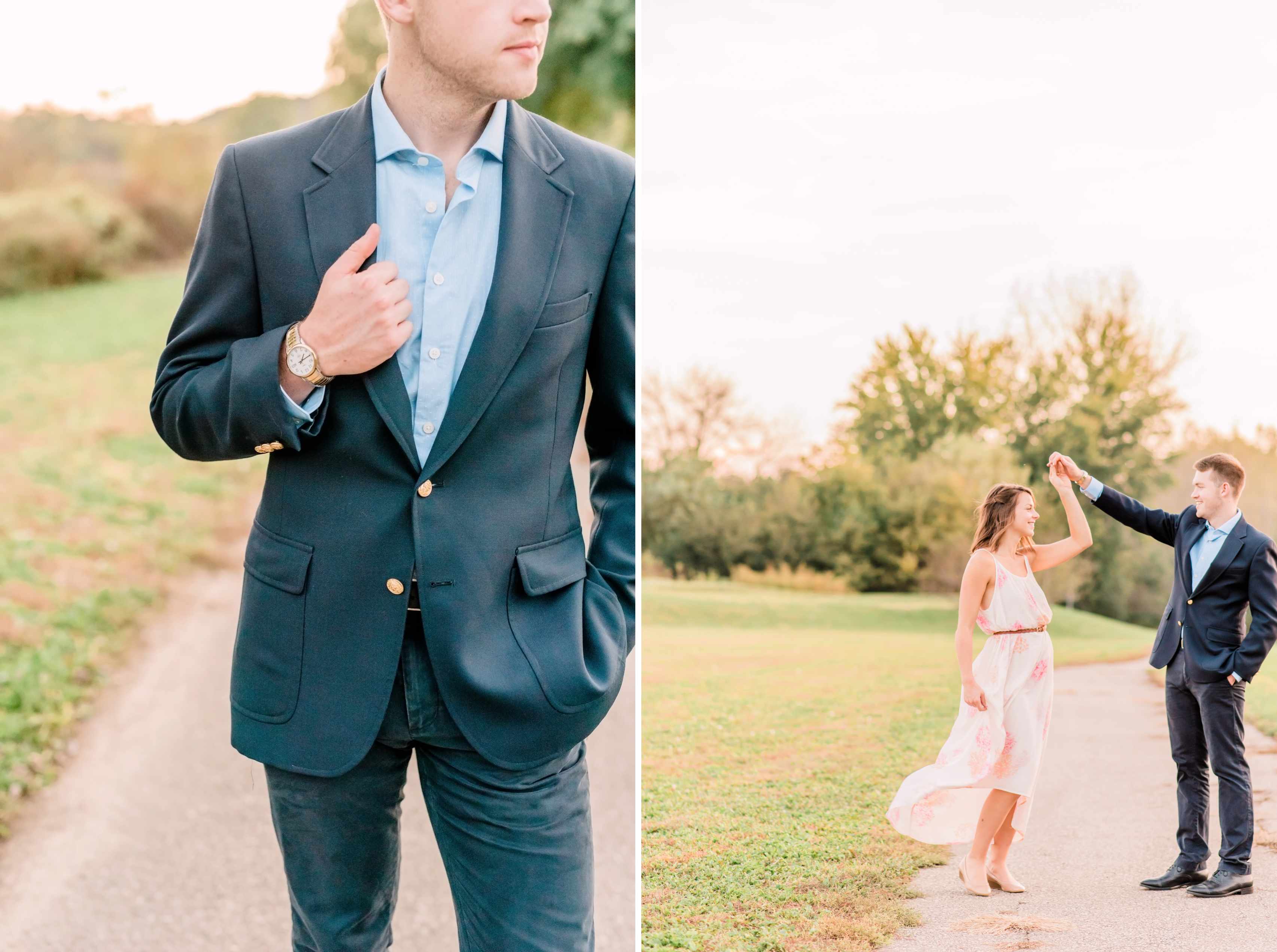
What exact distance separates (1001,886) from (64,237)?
1430cm

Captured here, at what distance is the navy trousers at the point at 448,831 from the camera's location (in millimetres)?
1595

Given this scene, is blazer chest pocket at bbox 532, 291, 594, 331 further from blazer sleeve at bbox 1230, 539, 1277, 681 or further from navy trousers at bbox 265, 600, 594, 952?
blazer sleeve at bbox 1230, 539, 1277, 681

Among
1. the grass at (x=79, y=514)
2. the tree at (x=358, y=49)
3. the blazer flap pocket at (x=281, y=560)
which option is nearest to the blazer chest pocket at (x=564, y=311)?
the blazer flap pocket at (x=281, y=560)

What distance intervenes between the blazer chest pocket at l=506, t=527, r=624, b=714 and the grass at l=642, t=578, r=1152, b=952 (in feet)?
6.46

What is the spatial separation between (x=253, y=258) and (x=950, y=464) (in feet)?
14.5

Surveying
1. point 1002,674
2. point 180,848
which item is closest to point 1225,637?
point 1002,674

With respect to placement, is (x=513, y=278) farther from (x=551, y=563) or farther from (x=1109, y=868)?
(x=1109, y=868)

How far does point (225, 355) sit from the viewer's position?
1523 millimetres

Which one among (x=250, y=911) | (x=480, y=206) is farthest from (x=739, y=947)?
(x=480, y=206)

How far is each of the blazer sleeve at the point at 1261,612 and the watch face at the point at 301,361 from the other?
2.22 meters

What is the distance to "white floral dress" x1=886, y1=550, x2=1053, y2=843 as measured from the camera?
9.71 feet

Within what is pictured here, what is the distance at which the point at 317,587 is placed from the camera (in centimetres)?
157

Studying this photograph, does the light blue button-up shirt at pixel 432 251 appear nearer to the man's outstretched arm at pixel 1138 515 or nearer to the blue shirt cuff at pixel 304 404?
the blue shirt cuff at pixel 304 404

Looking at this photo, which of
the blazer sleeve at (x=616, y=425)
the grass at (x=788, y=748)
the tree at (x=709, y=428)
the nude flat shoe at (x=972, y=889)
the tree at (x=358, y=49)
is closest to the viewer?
the blazer sleeve at (x=616, y=425)
